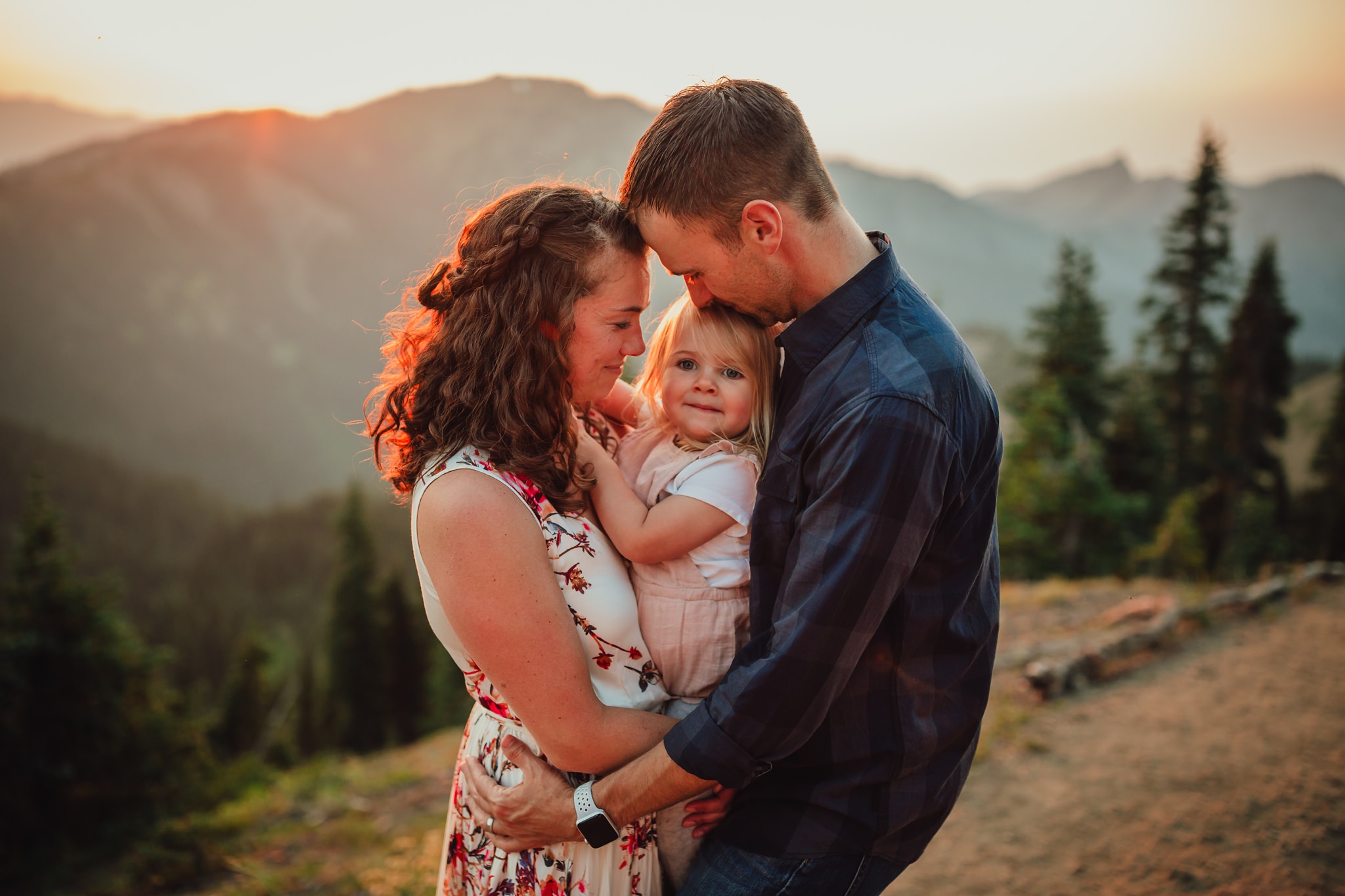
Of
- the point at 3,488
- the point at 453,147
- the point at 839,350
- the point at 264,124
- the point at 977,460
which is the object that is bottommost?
the point at 3,488

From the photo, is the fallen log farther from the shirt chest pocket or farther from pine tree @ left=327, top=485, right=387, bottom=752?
pine tree @ left=327, top=485, right=387, bottom=752

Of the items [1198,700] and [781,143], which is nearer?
[781,143]

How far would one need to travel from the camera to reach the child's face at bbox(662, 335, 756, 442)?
2236 mm

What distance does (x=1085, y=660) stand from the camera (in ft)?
24.5

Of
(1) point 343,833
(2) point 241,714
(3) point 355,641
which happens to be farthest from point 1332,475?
(2) point 241,714

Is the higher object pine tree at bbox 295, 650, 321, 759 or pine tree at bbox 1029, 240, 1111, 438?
pine tree at bbox 1029, 240, 1111, 438

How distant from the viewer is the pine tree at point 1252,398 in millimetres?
25969

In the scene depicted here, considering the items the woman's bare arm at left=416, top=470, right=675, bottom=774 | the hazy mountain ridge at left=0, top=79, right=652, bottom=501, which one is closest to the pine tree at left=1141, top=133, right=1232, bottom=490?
the woman's bare arm at left=416, top=470, right=675, bottom=774

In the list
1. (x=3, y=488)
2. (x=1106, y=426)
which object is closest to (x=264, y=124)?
(x=3, y=488)

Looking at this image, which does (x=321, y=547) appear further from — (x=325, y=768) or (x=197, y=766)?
(x=325, y=768)

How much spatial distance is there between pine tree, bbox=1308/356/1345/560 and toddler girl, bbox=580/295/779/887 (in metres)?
37.3

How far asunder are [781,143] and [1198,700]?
7.42 metres

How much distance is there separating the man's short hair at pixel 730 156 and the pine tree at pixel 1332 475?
37.6 meters

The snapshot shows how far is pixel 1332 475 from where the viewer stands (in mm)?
32312
